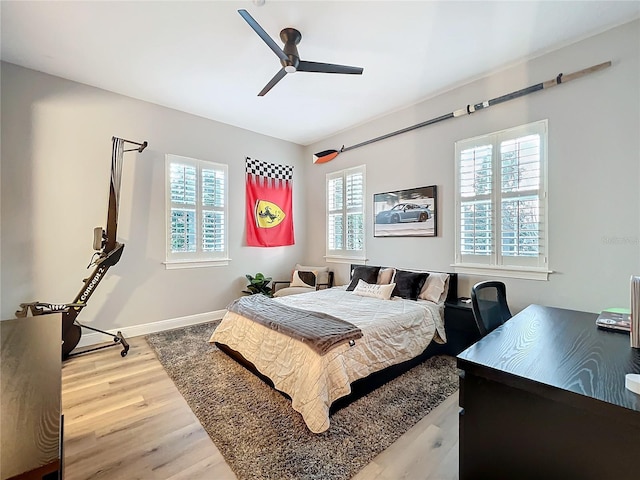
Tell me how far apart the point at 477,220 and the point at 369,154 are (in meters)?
1.92

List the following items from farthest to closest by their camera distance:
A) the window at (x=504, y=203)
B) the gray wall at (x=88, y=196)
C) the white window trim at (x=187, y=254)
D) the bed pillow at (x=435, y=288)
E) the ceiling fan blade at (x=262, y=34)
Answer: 1. the white window trim at (x=187, y=254)
2. the bed pillow at (x=435, y=288)
3. the gray wall at (x=88, y=196)
4. the window at (x=504, y=203)
5. the ceiling fan blade at (x=262, y=34)

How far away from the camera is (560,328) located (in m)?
1.53

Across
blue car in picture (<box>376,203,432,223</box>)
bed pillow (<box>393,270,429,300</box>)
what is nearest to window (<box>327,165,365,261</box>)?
blue car in picture (<box>376,203,432,223</box>)

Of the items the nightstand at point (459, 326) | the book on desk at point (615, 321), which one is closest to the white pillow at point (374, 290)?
the nightstand at point (459, 326)

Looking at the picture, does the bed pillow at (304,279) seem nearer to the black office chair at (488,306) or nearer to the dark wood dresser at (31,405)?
the black office chair at (488,306)

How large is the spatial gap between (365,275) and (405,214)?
1018mm

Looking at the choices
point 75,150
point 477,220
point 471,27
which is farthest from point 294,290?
point 471,27

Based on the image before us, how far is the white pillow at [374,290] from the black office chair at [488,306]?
5.15ft

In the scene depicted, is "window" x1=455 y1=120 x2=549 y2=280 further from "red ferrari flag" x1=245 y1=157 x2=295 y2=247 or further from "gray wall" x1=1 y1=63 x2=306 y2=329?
"gray wall" x1=1 y1=63 x2=306 y2=329

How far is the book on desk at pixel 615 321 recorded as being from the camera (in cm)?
147

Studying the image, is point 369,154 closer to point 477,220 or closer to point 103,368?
point 477,220

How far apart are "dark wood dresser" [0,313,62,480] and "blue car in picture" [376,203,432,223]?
12.0ft

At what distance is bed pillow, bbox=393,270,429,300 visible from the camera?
3.43 meters

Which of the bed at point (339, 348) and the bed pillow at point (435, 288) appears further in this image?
the bed pillow at point (435, 288)
